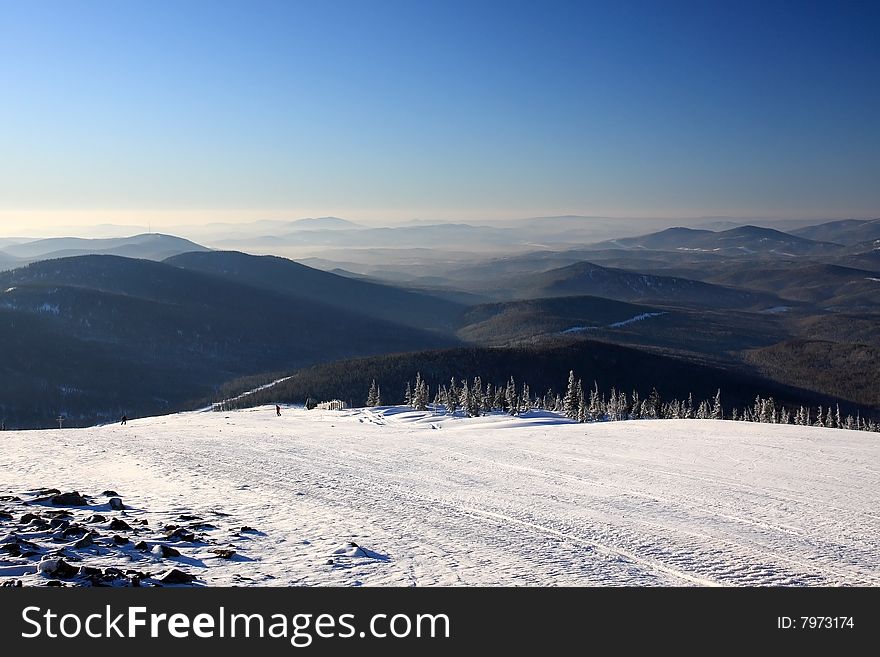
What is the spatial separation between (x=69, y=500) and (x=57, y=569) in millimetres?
7279

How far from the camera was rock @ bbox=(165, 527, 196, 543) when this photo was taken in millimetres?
14633

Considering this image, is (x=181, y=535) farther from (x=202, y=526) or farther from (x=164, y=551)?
(x=164, y=551)

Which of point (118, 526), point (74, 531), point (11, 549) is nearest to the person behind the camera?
point (11, 549)

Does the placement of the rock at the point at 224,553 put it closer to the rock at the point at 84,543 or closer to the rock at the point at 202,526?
the rock at the point at 202,526

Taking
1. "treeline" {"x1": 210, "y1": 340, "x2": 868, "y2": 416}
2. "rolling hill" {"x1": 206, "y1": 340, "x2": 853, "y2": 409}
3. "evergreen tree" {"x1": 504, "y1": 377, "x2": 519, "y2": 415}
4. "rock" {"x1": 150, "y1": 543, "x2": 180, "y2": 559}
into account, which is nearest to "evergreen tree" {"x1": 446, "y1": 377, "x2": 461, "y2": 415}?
"evergreen tree" {"x1": 504, "y1": 377, "x2": 519, "y2": 415}

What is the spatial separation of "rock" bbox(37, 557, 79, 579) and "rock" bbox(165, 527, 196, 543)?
2885 mm

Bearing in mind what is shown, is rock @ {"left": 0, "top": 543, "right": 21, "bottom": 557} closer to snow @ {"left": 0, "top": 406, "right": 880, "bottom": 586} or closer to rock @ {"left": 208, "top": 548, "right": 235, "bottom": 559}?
snow @ {"left": 0, "top": 406, "right": 880, "bottom": 586}

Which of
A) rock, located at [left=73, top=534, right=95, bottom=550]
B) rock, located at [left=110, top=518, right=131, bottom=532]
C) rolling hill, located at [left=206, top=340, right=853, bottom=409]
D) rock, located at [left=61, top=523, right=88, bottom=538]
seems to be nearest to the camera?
rock, located at [left=73, top=534, right=95, bottom=550]

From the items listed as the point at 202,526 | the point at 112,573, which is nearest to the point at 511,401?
the point at 202,526

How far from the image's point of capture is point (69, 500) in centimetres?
1803

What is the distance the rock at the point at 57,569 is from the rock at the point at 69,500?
668cm

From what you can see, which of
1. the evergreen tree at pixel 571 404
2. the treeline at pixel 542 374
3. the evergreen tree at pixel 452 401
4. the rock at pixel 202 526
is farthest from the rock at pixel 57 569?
the treeline at pixel 542 374
